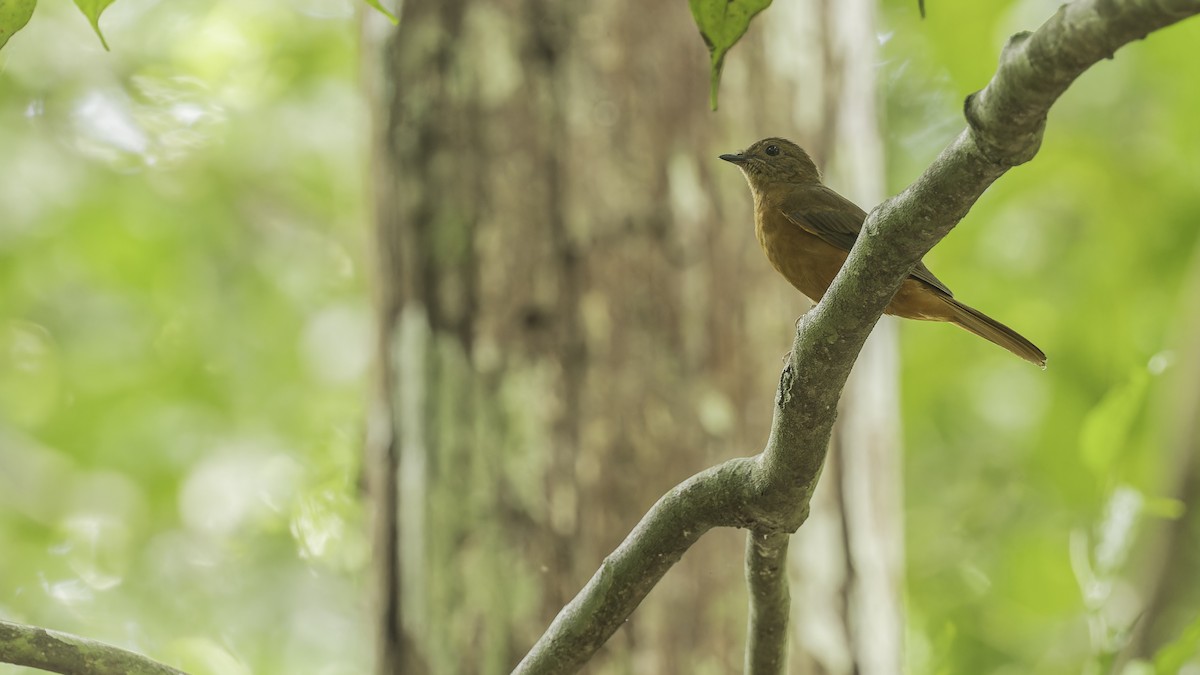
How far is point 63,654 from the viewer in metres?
1.61

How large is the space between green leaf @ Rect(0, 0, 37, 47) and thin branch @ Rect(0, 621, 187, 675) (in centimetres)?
77

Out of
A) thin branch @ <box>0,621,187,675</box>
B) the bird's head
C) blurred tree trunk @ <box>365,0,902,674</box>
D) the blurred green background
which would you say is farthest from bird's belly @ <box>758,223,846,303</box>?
the blurred green background

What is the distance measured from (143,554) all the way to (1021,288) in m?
5.65

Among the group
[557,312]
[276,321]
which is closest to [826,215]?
[557,312]

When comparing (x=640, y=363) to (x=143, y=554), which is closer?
(x=640, y=363)

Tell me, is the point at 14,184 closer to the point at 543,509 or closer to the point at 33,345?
the point at 33,345

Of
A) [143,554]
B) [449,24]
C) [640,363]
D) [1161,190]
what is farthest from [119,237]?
[1161,190]

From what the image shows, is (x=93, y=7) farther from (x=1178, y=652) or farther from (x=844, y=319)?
(x=1178, y=652)

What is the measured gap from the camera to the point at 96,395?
7488 mm

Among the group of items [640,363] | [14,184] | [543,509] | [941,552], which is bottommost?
[543,509]

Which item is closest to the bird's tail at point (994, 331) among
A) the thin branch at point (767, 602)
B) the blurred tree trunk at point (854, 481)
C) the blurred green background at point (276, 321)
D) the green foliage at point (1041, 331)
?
the blurred tree trunk at point (854, 481)

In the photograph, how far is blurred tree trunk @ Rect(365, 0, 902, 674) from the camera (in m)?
3.59

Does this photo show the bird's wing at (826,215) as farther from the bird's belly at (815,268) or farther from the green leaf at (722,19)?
the green leaf at (722,19)

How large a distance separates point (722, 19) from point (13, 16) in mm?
728
